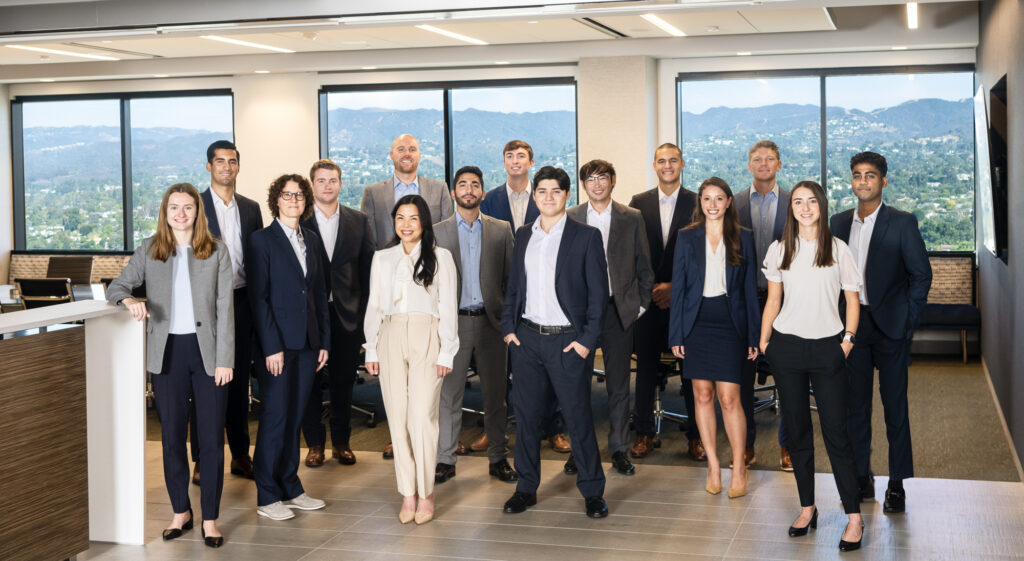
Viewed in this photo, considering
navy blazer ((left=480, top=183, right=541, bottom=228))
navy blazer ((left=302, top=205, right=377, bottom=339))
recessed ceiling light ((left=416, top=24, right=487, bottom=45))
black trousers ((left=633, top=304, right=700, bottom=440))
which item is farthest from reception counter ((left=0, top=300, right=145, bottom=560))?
recessed ceiling light ((left=416, top=24, right=487, bottom=45))

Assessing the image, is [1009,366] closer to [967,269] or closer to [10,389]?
[967,269]

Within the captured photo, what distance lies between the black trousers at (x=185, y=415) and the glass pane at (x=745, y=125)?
7.75 metres

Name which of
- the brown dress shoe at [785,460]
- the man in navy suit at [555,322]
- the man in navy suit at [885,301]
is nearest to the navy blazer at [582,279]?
the man in navy suit at [555,322]

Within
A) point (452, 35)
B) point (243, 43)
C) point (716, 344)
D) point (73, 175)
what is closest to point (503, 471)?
point (716, 344)

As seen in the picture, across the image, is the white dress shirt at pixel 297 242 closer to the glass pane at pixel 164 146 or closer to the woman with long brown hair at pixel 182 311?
the woman with long brown hair at pixel 182 311

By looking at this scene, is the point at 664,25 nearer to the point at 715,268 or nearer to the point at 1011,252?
the point at 1011,252

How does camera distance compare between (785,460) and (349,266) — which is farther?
(349,266)

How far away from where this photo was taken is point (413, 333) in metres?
5.05

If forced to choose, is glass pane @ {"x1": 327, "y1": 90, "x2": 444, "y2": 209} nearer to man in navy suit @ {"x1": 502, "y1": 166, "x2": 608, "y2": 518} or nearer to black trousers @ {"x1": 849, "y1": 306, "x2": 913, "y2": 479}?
man in navy suit @ {"x1": 502, "y1": 166, "x2": 608, "y2": 518}

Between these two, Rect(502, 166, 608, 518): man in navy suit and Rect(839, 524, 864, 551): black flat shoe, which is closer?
Rect(839, 524, 864, 551): black flat shoe

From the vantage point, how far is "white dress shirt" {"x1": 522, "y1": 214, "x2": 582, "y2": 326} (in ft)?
16.9

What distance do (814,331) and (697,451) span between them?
77.3 inches

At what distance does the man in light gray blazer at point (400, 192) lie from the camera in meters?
6.45

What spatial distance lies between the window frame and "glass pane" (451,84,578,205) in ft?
9.65
